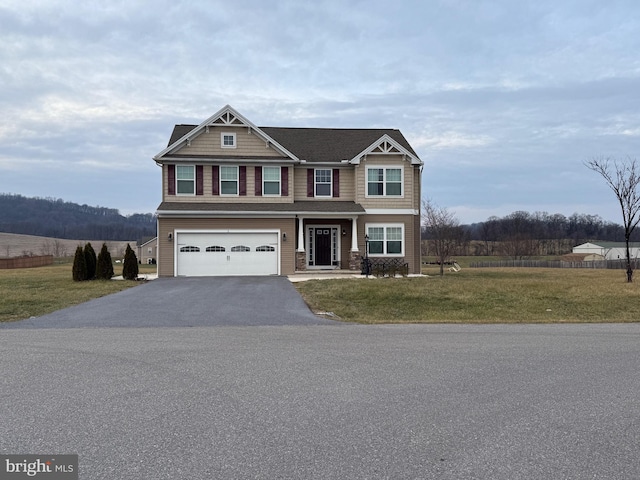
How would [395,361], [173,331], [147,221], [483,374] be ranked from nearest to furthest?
[483,374], [395,361], [173,331], [147,221]

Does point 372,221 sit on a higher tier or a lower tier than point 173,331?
higher


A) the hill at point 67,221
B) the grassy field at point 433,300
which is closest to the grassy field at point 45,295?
the grassy field at point 433,300

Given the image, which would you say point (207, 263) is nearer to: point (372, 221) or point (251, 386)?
point (372, 221)

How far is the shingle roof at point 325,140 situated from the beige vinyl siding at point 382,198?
913 millimetres

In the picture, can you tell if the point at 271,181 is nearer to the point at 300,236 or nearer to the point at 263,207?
the point at 263,207

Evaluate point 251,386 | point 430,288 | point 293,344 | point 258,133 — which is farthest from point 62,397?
point 258,133

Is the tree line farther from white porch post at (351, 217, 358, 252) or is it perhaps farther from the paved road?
the paved road

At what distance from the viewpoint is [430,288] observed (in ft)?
62.0

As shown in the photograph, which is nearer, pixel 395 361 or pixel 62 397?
pixel 62 397

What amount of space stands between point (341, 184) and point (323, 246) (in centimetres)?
331

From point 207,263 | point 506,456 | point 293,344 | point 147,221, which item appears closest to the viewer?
point 506,456

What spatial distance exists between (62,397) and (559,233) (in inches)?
5015

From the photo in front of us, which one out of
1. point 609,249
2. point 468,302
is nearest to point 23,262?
point 468,302

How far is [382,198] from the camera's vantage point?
26609 millimetres
